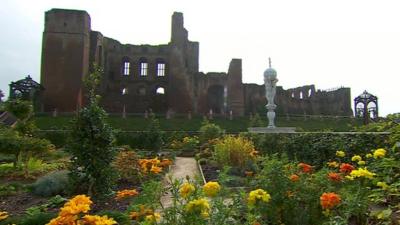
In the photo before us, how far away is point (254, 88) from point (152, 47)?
1335 cm

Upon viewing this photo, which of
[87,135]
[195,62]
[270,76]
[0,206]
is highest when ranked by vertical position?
[195,62]

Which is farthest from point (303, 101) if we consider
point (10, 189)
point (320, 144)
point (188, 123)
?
point (10, 189)

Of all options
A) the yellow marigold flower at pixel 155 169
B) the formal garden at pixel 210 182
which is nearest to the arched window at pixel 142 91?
the formal garden at pixel 210 182

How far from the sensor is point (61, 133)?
65.9 feet

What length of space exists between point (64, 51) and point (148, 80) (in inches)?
419

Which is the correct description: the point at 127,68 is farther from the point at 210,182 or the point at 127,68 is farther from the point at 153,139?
the point at 210,182

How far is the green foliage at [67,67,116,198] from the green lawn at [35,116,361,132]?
69.6ft

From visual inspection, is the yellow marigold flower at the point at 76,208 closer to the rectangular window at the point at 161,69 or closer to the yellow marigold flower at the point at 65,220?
the yellow marigold flower at the point at 65,220

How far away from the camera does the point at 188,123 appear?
3291 cm

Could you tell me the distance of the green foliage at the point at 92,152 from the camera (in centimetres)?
704

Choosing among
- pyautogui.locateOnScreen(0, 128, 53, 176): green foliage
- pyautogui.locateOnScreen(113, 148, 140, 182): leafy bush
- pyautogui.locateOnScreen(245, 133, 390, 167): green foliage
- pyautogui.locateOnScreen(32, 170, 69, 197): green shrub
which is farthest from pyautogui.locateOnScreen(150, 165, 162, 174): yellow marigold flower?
pyautogui.locateOnScreen(0, 128, 53, 176): green foliage

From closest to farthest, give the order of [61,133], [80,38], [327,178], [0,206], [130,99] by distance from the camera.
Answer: [327,178] < [0,206] < [61,133] < [80,38] < [130,99]

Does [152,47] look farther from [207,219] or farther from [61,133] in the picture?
[207,219]

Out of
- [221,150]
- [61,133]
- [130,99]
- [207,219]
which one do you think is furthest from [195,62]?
[207,219]
